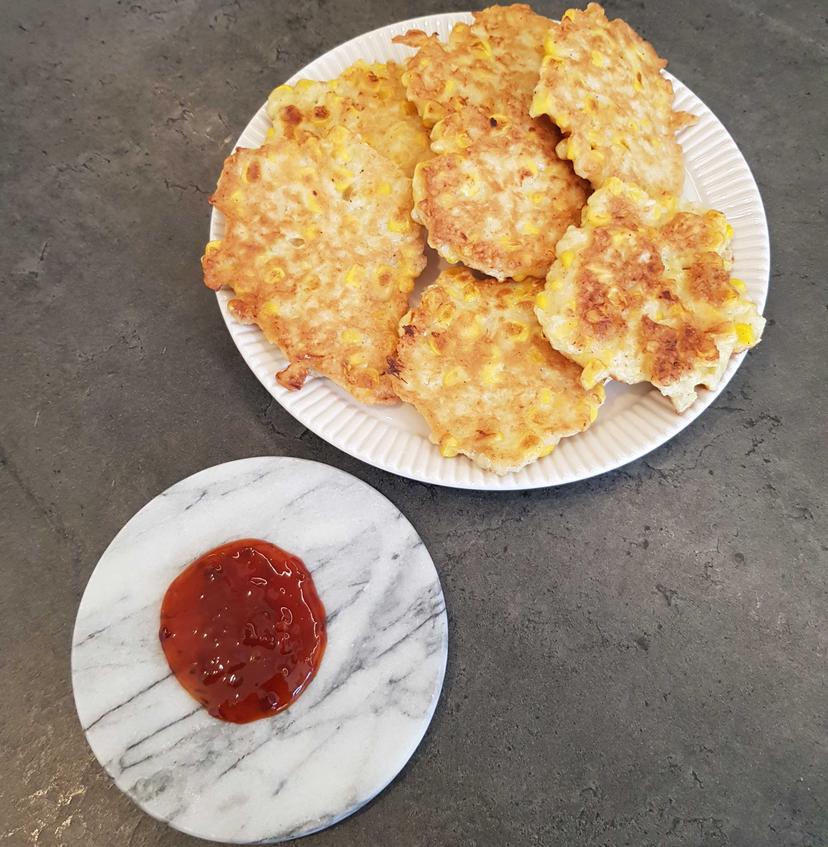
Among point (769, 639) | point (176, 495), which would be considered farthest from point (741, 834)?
point (176, 495)

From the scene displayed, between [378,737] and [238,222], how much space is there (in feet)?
5.39

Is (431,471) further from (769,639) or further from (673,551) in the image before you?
(769,639)

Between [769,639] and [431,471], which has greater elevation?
[431,471]

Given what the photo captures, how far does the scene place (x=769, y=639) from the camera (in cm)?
245

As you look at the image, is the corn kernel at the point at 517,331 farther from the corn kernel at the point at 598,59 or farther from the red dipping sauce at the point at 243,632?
the red dipping sauce at the point at 243,632

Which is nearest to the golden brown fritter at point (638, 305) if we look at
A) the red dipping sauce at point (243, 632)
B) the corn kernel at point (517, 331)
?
the corn kernel at point (517, 331)

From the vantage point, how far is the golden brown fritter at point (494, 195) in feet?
7.50

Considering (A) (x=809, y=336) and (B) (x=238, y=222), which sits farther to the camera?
(A) (x=809, y=336)

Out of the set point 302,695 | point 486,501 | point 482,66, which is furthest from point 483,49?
point 302,695

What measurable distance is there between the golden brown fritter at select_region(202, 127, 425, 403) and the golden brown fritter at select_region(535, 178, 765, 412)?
1.69ft

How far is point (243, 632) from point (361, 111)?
1726 millimetres

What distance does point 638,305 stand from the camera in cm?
224

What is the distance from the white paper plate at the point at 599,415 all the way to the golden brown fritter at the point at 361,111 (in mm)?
167

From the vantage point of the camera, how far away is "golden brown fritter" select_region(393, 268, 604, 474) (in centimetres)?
226
